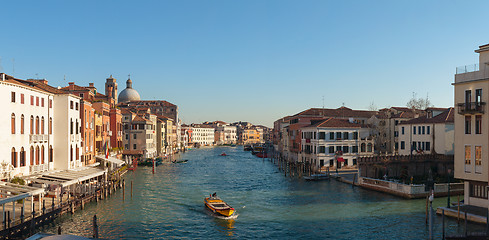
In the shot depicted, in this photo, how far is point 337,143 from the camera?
48125mm

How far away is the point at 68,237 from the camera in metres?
9.83

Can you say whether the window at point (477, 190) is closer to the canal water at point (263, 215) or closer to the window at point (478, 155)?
the window at point (478, 155)

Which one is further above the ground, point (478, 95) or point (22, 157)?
point (478, 95)

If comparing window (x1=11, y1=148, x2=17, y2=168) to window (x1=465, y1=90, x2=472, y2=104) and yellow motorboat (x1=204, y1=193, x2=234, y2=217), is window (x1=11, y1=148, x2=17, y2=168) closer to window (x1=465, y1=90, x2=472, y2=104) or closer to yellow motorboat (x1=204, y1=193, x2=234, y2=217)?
yellow motorboat (x1=204, y1=193, x2=234, y2=217)

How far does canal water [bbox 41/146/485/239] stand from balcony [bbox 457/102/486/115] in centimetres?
643

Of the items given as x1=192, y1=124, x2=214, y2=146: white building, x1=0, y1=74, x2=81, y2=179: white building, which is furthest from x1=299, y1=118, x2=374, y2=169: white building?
x1=192, y1=124, x2=214, y2=146: white building

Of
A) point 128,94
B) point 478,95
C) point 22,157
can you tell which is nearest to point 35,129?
point 22,157

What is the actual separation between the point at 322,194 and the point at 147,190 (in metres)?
15.7

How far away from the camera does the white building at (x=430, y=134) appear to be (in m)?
40.7

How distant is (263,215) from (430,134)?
83.2ft

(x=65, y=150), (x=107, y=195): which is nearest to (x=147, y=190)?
(x=107, y=195)

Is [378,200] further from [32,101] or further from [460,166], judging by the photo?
[32,101]

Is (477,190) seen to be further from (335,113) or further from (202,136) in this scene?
(202,136)

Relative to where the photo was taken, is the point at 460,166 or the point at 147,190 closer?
the point at 460,166
